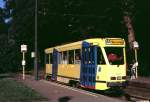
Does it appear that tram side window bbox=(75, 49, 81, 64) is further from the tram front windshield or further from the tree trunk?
the tree trunk

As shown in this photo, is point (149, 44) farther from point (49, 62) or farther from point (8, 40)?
point (8, 40)

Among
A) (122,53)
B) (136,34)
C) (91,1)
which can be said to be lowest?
(122,53)

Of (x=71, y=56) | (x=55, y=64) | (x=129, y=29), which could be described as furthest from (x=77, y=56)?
(x=129, y=29)

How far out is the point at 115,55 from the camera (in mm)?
28375

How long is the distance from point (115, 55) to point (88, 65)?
1833 millimetres

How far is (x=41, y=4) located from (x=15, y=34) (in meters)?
12.1

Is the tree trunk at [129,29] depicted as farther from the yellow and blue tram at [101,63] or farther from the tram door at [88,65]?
the tram door at [88,65]

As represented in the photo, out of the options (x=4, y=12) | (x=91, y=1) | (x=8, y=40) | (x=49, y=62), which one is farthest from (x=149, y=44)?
(x=4, y=12)

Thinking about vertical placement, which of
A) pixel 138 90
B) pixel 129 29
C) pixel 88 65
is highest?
pixel 129 29

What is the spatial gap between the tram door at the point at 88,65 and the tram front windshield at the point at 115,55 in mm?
746

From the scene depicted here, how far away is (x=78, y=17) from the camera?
195 feet

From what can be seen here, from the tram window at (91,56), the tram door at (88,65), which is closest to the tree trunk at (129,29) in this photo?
the tram door at (88,65)

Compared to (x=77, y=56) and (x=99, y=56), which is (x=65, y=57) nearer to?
(x=77, y=56)

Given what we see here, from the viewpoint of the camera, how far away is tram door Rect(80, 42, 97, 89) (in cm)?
2828
